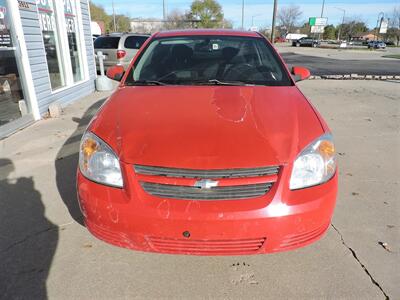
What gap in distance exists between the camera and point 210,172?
196cm

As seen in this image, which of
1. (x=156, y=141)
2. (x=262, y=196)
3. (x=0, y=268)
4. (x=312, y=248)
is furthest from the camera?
(x=312, y=248)

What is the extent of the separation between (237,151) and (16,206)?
2386mm

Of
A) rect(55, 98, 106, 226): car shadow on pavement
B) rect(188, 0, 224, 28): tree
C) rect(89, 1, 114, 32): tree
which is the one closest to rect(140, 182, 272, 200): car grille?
rect(55, 98, 106, 226): car shadow on pavement

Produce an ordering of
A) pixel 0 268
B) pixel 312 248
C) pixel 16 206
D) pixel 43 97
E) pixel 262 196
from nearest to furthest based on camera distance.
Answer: pixel 262 196
pixel 0 268
pixel 312 248
pixel 16 206
pixel 43 97

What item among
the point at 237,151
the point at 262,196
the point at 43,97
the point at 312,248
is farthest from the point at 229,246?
the point at 43,97

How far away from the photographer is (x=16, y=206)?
321cm

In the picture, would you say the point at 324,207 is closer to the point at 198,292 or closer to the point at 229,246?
the point at 229,246

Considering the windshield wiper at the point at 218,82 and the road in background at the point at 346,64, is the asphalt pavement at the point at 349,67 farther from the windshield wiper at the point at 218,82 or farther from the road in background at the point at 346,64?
the windshield wiper at the point at 218,82

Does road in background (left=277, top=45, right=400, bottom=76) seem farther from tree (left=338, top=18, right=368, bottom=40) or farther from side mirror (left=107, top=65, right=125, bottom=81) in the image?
tree (left=338, top=18, right=368, bottom=40)

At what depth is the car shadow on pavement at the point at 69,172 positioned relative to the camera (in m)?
3.19

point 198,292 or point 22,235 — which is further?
point 22,235

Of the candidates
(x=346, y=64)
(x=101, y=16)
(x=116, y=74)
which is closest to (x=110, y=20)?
(x=101, y=16)

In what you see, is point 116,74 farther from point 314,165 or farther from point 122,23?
point 122,23

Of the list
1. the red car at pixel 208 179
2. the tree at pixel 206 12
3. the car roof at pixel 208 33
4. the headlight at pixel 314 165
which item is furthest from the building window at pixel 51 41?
the tree at pixel 206 12
